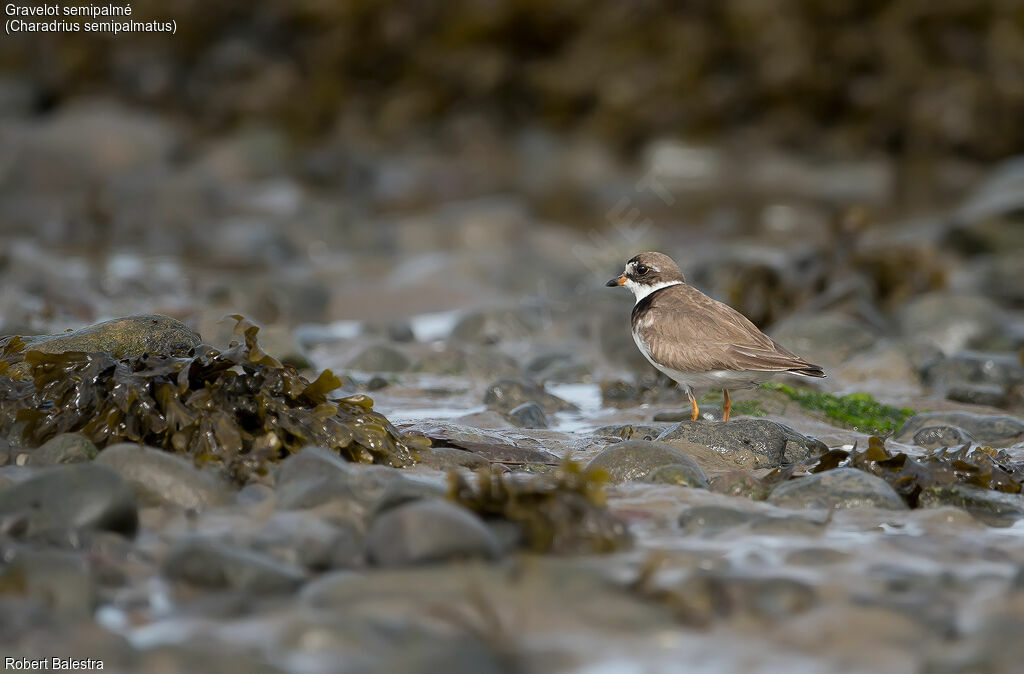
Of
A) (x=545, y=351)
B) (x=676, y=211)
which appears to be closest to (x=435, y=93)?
(x=676, y=211)

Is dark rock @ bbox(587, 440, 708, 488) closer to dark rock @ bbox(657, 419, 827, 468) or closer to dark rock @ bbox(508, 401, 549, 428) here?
dark rock @ bbox(657, 419, 827, 468)

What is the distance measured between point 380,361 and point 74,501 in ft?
12.7

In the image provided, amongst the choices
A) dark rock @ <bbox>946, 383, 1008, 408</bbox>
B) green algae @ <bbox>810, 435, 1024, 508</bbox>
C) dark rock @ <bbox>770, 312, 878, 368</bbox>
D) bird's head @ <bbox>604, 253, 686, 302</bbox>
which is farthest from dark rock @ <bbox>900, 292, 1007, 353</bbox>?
green algae @ <bbox>810, 435, 1024, 508</bbox>

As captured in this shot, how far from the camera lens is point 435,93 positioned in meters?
20.9

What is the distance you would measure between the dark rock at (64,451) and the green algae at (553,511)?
158cm

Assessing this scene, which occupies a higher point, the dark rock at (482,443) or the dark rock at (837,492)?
the dark rock at (482,443)

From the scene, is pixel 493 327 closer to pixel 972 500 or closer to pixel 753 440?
pixel 753 440

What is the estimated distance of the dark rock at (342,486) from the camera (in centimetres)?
387

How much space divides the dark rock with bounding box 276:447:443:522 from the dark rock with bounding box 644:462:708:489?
0.96 m

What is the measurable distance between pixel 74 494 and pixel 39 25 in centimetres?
1956

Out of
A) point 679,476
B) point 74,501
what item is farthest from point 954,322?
point 74,501

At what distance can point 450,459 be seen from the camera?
493 centimetres

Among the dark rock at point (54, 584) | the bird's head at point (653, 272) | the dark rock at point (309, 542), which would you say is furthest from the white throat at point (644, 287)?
the dark rock at point (54, 584)

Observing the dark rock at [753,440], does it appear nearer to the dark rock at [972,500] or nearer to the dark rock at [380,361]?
the dark rock at [972,500]
